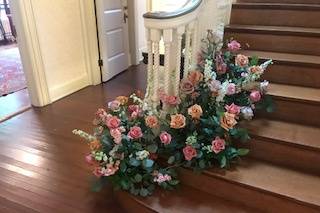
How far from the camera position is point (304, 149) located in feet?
5.47

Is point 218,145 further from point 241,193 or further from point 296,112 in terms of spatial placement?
point 296,112

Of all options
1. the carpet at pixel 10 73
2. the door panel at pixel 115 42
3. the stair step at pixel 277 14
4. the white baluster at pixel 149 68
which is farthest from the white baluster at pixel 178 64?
the carpet at pixel 10 73

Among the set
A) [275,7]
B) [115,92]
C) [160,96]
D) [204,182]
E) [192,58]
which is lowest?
[115,92]

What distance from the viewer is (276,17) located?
2.49 metres

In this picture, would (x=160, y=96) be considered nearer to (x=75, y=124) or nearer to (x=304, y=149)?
(x=304, y=149)

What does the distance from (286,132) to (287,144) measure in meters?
0.12

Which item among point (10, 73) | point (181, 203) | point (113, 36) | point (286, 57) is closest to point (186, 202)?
point (181, 203)

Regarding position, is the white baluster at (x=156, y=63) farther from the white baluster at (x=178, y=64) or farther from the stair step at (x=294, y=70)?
the stair step at (x=294, y=70)

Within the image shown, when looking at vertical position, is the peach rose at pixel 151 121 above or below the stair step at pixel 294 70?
below

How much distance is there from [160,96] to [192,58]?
1.23 feet

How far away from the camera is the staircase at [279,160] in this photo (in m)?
1.58

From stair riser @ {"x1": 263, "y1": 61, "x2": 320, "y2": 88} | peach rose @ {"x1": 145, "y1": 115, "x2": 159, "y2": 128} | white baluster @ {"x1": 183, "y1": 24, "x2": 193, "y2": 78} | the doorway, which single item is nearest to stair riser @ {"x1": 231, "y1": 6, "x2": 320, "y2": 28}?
stair riser @ {"x1": 263, "y1": 61, "x2": 320, "y2": 88}

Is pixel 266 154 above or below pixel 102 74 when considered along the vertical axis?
above

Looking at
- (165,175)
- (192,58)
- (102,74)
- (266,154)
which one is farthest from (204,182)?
(102,74)
